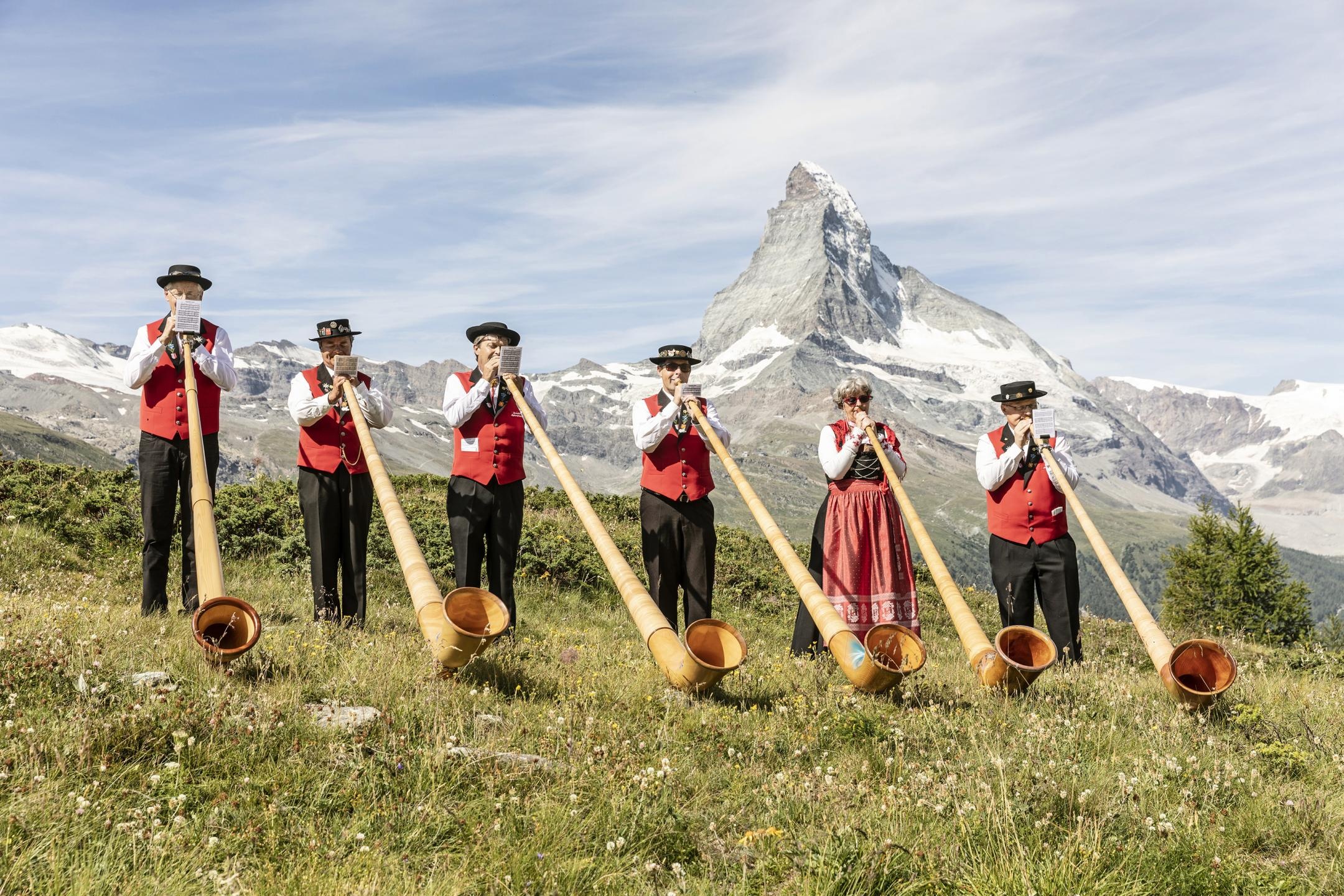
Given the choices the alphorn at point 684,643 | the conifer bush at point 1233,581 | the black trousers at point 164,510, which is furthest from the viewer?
the conifer bush at point 1233,581

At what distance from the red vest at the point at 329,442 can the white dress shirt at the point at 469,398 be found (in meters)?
0.78

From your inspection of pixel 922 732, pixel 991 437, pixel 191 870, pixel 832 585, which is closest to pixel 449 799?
pixel 191 870

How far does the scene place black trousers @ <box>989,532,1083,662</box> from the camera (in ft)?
27.5

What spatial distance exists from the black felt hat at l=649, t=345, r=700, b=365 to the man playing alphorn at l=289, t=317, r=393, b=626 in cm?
244

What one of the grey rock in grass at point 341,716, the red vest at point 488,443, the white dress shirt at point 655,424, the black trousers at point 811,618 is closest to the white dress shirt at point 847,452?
the black trousers at point 811,618

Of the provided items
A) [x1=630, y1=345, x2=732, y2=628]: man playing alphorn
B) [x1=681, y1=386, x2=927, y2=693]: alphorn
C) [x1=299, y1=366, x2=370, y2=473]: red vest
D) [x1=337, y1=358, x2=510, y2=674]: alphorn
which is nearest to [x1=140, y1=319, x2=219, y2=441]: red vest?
[x1=299, y1=366, x2=370, y2=473]: red vest

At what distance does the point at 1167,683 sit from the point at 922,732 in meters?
1.89

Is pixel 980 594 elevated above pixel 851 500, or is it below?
below

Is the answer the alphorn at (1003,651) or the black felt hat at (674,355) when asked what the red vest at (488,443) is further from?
the alphorn at (1003,651)

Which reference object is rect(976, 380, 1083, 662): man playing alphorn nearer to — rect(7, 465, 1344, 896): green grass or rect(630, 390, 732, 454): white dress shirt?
rect(7, 465, 1344, 896): green grass

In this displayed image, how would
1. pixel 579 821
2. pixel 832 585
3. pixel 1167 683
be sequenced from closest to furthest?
pixel 579 821
pixel 1167 683
pixel 832 585

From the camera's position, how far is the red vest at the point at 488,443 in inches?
311

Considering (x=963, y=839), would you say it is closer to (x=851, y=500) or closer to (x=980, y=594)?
(x=851, y=500)

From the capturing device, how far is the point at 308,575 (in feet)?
35.9
